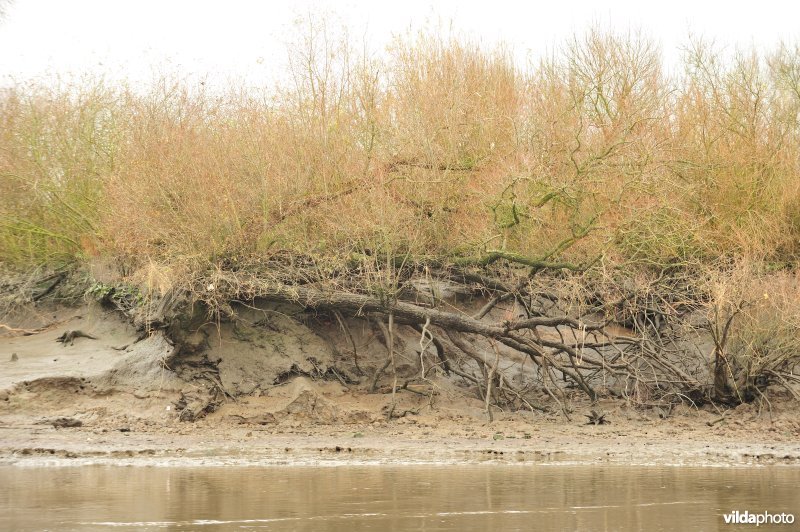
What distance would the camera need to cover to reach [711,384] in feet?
54.3

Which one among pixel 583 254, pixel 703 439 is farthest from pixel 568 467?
pixel 583 254

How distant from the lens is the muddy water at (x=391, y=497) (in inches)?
335

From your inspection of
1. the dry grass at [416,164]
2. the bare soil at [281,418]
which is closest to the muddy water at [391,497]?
the bare soil at [281,418]

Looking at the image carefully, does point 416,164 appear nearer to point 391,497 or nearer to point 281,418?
point 281,418

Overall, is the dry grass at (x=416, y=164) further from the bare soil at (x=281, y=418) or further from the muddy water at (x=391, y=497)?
the muddy water at (x=391, y=497)

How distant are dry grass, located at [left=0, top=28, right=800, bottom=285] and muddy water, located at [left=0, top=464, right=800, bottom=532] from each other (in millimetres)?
4999

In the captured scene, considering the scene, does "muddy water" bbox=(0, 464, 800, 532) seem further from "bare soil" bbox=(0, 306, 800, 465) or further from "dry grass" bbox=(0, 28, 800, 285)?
"dry grass" bbox=(0, 28, 800, 285)

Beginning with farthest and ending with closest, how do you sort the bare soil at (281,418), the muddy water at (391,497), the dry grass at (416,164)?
the dry grass at (416,164) < the bare soil at (281,418) < the muddy water at (391,497)

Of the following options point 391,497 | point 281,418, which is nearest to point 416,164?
point 281,418

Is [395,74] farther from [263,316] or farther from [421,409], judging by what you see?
[421,409]

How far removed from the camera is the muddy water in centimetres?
850

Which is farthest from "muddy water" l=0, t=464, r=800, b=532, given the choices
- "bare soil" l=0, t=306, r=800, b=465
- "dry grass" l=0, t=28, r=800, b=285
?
"dry grass" l=0, t=28, r=800, b=285

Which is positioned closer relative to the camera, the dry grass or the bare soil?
the bare soil

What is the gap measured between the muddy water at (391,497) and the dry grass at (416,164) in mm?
4999
